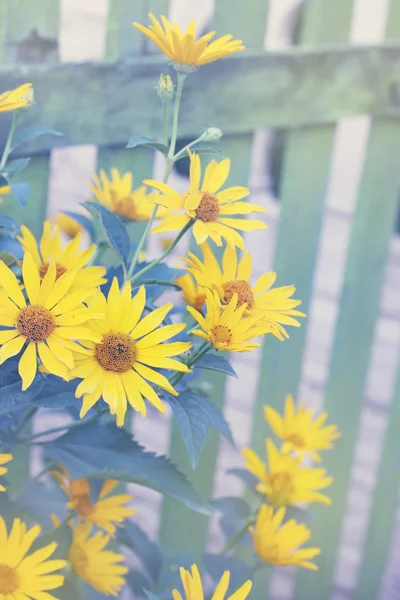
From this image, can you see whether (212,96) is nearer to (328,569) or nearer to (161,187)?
(161,187)

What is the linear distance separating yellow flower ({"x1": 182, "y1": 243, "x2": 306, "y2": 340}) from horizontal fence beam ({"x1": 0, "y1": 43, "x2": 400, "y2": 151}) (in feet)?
1.28

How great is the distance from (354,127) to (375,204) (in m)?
1.36

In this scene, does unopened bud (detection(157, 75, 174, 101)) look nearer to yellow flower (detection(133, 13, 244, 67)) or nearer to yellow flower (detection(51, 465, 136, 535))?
yellow flower (detection(133, 13, 244, 67))

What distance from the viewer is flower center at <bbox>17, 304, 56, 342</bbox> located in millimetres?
636

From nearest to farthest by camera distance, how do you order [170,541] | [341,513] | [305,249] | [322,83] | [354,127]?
[322,83], [305,249], [170,541], [341,513], [354,127]

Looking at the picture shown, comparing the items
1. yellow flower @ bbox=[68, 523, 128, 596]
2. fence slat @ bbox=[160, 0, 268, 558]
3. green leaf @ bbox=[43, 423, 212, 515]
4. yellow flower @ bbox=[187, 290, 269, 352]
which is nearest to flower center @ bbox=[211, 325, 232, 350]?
yellow flower @ bbox=[187, 290, 269, 352]

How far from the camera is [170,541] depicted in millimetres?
1690

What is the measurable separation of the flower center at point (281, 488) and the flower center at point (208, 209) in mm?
430

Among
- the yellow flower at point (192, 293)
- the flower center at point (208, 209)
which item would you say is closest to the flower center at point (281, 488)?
the yellow flower at point (192, 293)

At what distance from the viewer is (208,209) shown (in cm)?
74

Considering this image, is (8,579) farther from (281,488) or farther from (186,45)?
(186,45)

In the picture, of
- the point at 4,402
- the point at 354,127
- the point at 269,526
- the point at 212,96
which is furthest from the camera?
the point at 354,127

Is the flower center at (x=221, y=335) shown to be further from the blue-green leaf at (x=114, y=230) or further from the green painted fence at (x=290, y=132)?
the green painted fence at (x=290, y=132)

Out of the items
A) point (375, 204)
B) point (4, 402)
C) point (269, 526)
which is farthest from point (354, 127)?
point (4, 402)
